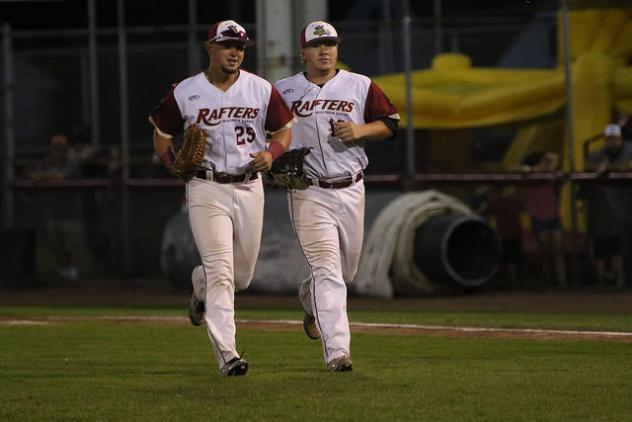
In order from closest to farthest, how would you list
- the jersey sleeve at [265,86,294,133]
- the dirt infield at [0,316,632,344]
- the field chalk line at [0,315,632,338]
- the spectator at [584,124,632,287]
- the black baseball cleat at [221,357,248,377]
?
the black baseball cleat at [221,357,248,377], the jersey sleeve at [265,86,294,133], the dirt infield at [0,316,632,344], the field chalk line at [0,315,632,338], the spectator at [584,124,632,287]

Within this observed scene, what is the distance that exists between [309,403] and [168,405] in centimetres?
68

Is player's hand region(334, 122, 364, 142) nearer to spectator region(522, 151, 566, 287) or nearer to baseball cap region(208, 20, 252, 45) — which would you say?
baseball cap region(208, 20, 252, 45)

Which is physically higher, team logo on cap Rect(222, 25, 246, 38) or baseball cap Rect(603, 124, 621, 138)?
team logo on cap Rect(222, 25, 246, 38)

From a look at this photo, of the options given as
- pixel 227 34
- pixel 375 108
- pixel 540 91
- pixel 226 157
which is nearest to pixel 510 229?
pixel 540 91

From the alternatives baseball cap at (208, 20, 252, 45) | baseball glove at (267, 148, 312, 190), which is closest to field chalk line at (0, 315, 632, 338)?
baseball glove at (267, 148, 312, 190)

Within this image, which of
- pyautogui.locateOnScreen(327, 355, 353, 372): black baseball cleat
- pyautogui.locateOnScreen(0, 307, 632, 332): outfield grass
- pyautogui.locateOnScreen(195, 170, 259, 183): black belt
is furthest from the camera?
pyautogui.locateOnScreen(0, 307, 632, 332): outfield grass

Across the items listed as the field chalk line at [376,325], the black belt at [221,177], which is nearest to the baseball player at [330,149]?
the black belt at [221,177]

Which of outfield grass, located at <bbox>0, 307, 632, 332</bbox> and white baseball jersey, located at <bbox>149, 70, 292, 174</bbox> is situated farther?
outfield grass, located at <bbox>0, 307, 632, 332</bbox>

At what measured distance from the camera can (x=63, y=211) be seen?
19.6 meters

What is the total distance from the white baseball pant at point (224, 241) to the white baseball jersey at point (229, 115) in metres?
0.15

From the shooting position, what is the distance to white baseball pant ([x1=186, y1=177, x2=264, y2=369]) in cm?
803

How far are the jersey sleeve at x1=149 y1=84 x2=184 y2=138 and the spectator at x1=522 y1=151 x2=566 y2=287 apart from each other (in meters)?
9.30

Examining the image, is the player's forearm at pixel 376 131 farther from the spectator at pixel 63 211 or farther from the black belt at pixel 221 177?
the spectator at pixel 63 211

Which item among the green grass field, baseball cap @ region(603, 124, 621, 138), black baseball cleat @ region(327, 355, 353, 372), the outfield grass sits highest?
baseball cap @ region(603, 124, 621, 138)
